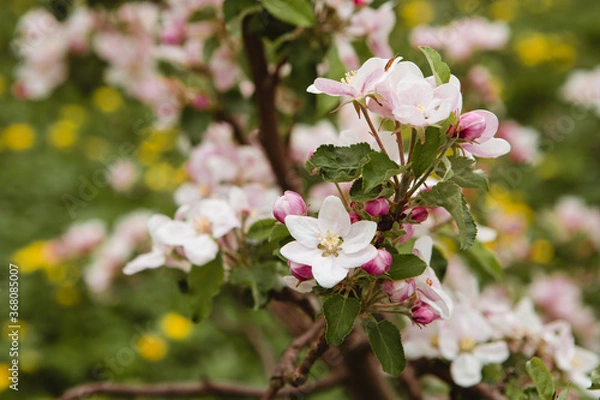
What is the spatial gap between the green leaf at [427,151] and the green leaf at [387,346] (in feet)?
0.55

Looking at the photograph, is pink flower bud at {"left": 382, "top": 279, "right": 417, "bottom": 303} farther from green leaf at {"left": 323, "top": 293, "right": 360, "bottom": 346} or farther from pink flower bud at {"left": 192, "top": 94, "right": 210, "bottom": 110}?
pink flower bud at {"left": 192, "top": 94, "right": 210, "bottom": 110}

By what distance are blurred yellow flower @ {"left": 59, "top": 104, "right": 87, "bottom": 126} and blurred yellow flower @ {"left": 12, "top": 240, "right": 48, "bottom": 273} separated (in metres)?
0.93

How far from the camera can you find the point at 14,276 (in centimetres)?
189

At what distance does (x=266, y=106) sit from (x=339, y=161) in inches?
17.9

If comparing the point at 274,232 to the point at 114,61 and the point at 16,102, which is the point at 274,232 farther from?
the point at 16,102

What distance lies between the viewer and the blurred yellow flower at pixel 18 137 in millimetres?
2639

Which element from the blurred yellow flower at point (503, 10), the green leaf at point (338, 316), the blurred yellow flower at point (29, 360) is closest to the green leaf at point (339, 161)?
the green leaf at point (338, 316)

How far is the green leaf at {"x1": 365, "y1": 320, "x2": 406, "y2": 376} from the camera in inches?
25.8

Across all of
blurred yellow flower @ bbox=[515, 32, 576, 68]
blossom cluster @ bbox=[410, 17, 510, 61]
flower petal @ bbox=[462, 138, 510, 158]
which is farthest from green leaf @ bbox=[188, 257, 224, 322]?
blurred yellow flower @ bbox=[515, 32, 576, 68]

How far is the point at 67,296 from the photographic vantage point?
6.40ft

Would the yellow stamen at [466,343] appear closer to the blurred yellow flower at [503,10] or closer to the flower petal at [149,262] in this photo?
the flower petal at [149,262]

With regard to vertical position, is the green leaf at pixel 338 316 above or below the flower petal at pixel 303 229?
below

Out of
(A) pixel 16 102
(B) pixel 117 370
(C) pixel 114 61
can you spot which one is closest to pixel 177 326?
(B) pixel 117 370

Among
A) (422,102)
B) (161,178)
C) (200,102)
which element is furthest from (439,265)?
(161,178)
